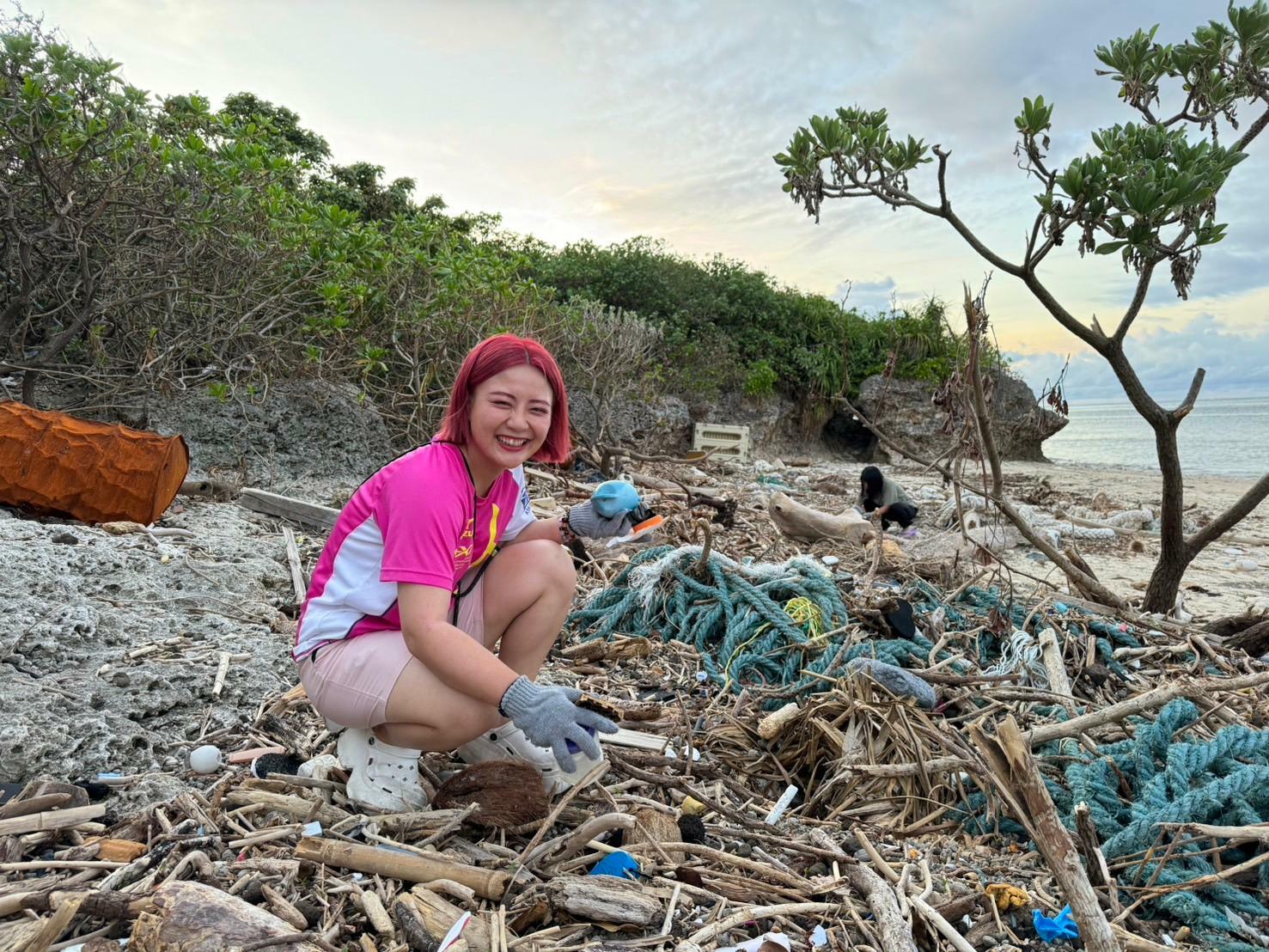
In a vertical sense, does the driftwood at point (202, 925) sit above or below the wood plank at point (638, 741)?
above

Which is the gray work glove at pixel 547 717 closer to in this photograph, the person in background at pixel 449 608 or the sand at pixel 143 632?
the person in background at pixel 449 608

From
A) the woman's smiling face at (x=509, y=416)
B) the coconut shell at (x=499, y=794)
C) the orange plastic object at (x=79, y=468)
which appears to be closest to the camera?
the coconut shell at (x=499, y=794)

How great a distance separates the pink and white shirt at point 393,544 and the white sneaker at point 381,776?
0.28 metres

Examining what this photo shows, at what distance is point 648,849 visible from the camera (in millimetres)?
2047

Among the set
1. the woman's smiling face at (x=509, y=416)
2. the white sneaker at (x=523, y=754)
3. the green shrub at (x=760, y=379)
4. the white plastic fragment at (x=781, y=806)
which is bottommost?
the white plastic fragment at (x=781, y=806)

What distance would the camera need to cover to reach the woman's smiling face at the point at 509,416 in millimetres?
2168

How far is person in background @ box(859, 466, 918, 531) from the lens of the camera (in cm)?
770

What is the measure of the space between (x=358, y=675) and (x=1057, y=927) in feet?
5.62

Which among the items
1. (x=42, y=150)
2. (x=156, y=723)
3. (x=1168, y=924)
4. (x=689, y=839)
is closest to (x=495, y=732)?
(x=689, y=839)

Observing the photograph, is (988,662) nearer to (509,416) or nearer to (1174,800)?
(1174,800)

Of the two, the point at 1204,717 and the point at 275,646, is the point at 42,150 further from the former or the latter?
the point at 1204,717

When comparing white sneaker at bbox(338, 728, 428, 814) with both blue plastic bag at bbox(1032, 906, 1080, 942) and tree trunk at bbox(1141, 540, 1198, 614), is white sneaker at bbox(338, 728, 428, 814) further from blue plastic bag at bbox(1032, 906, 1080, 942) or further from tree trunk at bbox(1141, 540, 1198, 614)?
tree trunk at bbox(1141, 540, 1198, 614)

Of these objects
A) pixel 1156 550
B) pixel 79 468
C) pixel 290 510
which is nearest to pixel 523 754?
pixel 79 468

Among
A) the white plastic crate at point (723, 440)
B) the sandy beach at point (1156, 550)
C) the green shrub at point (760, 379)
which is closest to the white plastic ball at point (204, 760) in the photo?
the sandy beach at point (1156, 550)
